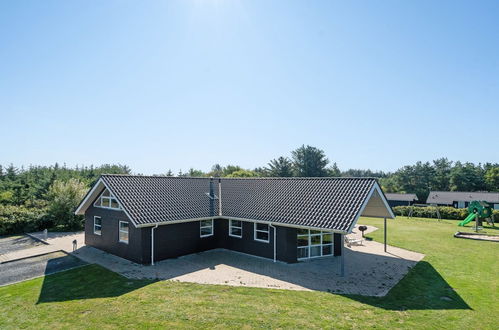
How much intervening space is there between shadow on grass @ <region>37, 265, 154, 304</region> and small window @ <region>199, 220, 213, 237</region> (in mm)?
5728

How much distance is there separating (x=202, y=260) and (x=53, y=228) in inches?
718

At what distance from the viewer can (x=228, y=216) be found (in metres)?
18.1

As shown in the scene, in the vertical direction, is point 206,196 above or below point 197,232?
above

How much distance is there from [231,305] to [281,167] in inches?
2319

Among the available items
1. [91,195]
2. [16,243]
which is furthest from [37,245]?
[91,195]

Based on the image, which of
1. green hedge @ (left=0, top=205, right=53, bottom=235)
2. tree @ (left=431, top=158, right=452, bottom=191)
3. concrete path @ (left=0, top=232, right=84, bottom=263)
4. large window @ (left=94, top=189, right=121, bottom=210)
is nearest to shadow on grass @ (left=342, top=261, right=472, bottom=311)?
large window @ (left=94, top=189, right=121, bottom=210)

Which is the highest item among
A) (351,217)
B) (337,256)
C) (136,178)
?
(136,178)

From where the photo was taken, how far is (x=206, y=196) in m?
20.5

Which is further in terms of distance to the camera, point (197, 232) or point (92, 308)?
point (197, 232)

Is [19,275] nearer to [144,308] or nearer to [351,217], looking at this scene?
[144,308]

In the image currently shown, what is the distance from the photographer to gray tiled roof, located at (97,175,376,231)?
14828mm

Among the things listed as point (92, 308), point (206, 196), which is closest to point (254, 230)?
point (206, 196)

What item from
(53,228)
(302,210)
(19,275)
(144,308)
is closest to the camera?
(144,308)

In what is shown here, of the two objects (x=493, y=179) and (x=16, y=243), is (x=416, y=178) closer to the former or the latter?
(x=493, y=179)
